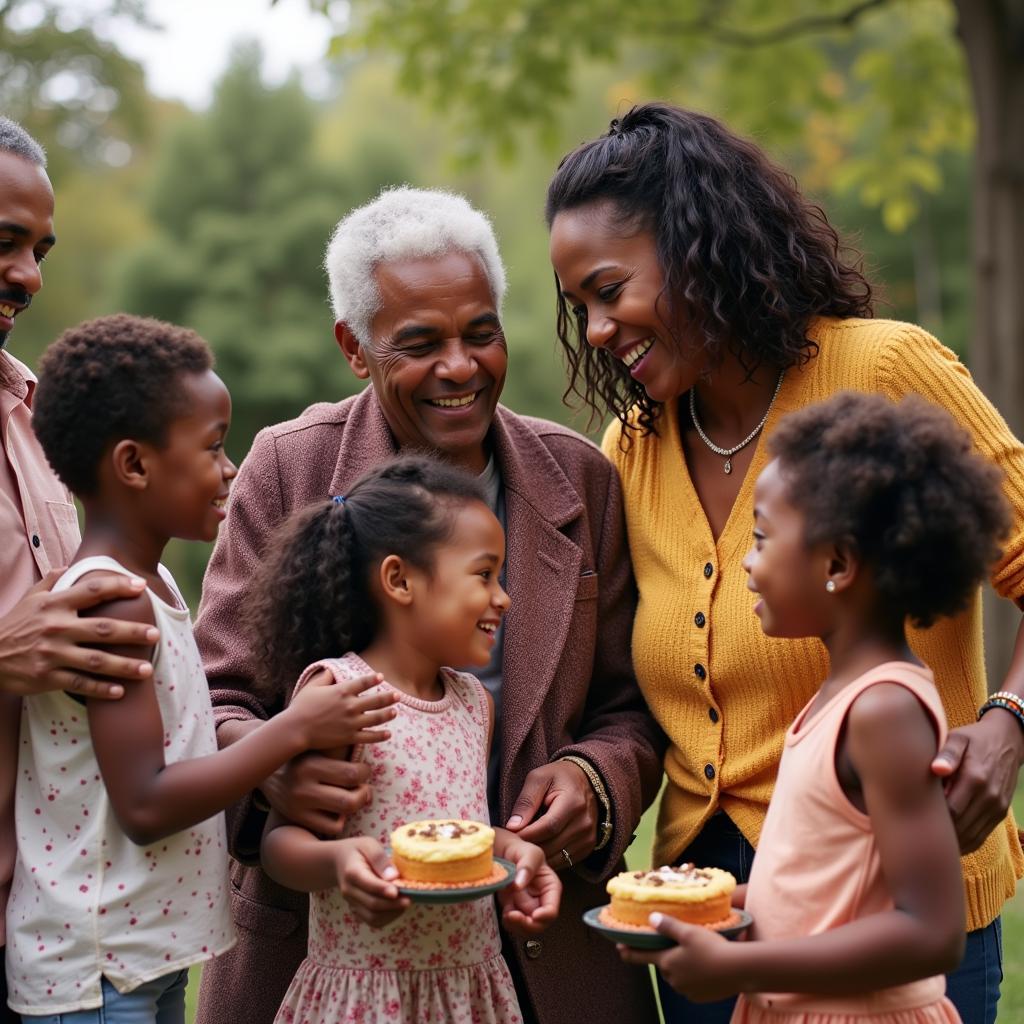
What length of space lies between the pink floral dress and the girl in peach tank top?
562 millimetres

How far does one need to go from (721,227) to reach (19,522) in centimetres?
172

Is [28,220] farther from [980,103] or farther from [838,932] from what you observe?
[980,103]

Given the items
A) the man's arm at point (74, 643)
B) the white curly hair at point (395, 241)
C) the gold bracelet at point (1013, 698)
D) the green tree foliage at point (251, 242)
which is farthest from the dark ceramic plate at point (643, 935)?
the green tree foliage at point (251, 242)

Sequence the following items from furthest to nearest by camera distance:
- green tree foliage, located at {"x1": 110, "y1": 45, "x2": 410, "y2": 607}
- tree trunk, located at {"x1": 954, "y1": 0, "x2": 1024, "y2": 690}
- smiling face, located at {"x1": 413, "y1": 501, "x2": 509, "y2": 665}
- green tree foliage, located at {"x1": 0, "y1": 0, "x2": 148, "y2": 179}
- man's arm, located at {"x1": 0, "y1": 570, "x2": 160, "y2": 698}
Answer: green tree foliage, located at {"x1": 110, "y1": 45, "x2": 410, "y2": 607}, green tree foliage, located at {"x1": 0, "y1": 0, "x2": 148, "y2": 179}, tree trunk, located at {"x1": 954, "y1": 0, "x2": 1024, "y2": 690}, smiling face, located at {"x1": 413, "y1": 501, "x2": 509, "y2": 665}, man's arm, located at {"x1": 0, "y1": 570, "x2": 160, "y2": 698}

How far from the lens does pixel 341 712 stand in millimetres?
2875

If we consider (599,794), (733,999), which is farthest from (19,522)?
(733,999)

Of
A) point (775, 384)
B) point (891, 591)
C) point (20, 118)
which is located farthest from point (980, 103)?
point (20, 118)

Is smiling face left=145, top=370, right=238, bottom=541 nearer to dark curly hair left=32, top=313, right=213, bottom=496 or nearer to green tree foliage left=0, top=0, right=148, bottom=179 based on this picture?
dark curly hair left=32, top=313, right=213, bottom=496

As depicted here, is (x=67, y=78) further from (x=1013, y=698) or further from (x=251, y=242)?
(x=1013, y=698)

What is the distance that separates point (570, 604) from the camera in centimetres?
358

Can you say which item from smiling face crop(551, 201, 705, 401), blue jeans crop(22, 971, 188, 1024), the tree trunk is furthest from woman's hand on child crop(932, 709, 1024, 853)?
the tree trunk

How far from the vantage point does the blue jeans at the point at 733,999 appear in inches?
123

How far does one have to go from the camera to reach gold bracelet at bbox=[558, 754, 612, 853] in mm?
3387

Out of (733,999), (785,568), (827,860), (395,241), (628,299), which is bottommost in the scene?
(733,999)
